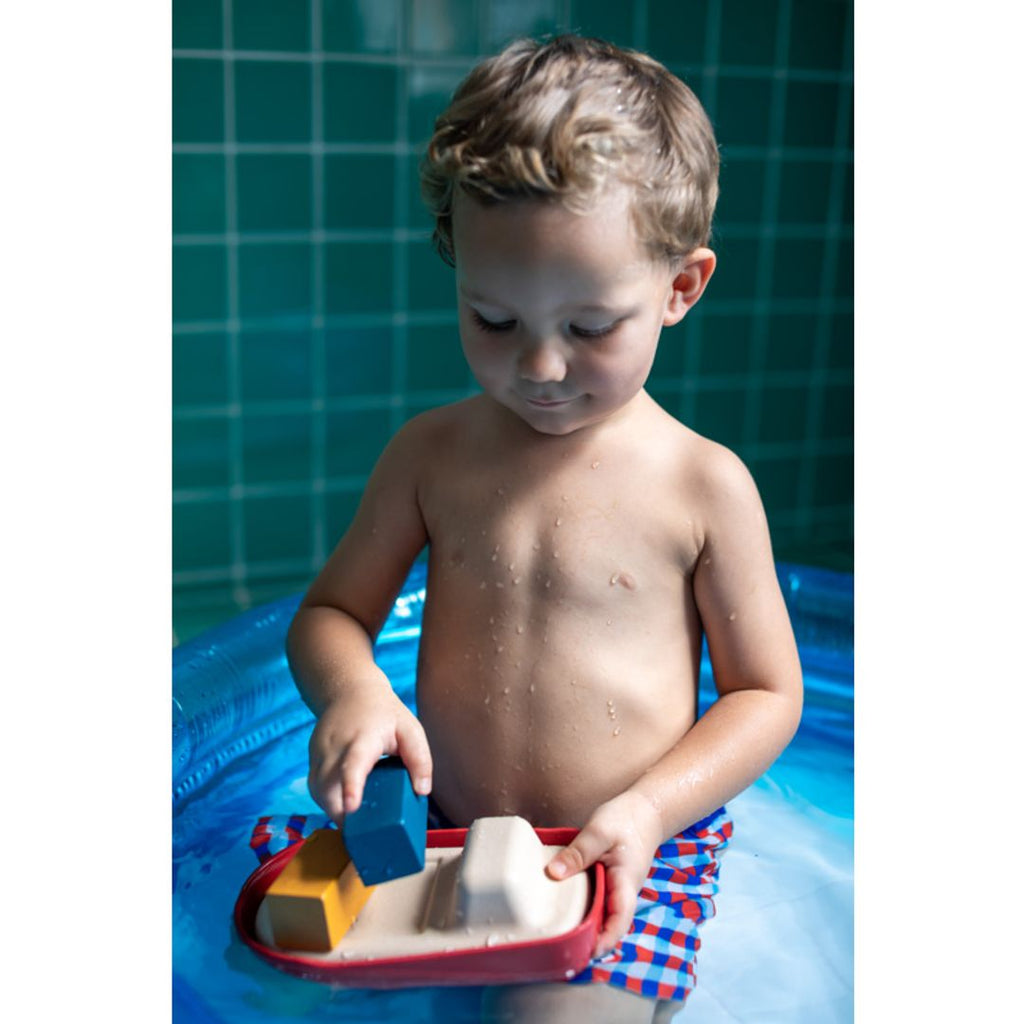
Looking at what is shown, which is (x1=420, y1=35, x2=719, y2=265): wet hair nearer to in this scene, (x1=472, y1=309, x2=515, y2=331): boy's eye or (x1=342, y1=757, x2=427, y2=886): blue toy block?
(x1=472, y1=309, x2=515, y2=331): boy's eye

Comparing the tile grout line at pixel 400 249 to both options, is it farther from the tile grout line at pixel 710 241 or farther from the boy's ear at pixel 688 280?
the boy's ear at pixel 688 280

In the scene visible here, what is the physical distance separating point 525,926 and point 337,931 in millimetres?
125

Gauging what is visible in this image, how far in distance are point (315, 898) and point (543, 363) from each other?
0.39 meters

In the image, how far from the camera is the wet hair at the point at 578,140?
90 cm

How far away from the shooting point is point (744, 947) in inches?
43.8

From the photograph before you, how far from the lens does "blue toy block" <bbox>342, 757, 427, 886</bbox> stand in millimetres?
865

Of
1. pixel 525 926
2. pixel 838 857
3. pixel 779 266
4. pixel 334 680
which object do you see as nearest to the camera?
pixel 525 926

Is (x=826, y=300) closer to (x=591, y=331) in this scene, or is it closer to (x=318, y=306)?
(x=318, y=306)

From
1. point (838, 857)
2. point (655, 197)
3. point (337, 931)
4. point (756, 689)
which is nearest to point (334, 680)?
point (337, 931)

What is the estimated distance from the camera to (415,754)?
956 mm

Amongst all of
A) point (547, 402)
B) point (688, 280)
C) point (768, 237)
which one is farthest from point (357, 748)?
point (768, 237)

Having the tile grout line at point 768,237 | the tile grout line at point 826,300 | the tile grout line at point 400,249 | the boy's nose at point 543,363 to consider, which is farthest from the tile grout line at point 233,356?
the boy's nose at point 543,363

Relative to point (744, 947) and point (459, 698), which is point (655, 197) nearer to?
point (459, 698)

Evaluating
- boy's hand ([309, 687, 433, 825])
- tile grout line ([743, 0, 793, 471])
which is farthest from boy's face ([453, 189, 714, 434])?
tile grout line ([743, 0, 793, 471])
